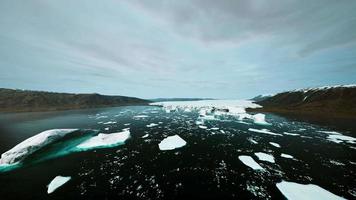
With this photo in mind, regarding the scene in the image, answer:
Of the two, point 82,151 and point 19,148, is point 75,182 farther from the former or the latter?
point 19,148

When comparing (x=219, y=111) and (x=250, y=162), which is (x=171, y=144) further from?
(x=219, y=111)

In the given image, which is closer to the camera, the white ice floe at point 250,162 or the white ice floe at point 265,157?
the white ice floe at point 250,162

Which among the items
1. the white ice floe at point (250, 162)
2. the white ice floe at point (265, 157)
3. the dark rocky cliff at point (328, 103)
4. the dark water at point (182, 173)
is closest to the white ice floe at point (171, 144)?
the dark water at point (182, 173)

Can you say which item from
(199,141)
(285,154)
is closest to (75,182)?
(199,141)

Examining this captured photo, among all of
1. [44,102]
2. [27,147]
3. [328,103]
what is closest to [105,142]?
[27,147]

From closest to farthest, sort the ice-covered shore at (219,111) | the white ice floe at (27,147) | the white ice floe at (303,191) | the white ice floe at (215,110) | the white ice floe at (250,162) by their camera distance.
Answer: the white ice floe at (303,191)
the white ice floe at (250,162)
the white ice floe at (27,147)
the ice-covered shore at (219,111)
the white ice floe at (215,110)

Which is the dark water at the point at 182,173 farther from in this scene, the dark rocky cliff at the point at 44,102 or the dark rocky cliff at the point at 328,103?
the dark rocky cliff at the point at 44,102

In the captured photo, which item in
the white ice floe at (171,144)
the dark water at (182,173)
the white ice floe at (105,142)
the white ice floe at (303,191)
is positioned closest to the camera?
the white ice floe at (303,191)
